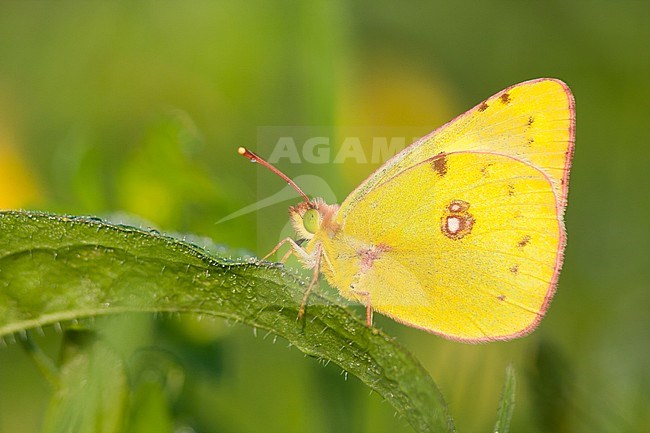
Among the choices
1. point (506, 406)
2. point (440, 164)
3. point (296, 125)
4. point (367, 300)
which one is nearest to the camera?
point (506, 406)

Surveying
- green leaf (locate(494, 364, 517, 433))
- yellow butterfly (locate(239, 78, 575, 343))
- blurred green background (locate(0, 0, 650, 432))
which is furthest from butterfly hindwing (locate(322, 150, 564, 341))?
green leaf (locate(494, 364, 517, 433))

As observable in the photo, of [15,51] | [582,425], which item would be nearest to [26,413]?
[582,425]

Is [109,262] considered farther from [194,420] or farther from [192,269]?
[194,420]

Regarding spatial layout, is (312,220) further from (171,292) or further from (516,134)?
(171,292)

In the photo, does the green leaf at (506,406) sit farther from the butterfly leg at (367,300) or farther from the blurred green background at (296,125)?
the butterfly leg at (367,300)

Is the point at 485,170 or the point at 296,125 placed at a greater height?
the point at 296,125

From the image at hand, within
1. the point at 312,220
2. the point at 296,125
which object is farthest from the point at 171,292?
the point at 296,125
